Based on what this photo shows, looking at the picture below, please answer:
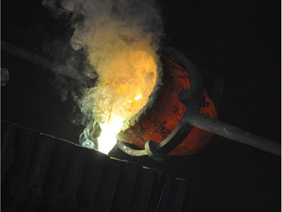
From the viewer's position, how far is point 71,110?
289 cm

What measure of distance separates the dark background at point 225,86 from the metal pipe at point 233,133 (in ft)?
3.68

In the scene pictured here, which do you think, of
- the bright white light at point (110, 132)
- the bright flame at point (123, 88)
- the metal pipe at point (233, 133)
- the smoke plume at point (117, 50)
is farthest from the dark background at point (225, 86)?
the metal pipe at point (233, 133)

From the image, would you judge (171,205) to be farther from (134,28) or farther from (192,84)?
(134,28)

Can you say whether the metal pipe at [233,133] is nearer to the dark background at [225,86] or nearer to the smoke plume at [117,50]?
the smoke plume at [117,50]

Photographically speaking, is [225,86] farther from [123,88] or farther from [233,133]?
[233,133]

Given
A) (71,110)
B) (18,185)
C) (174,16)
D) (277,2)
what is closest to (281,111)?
(277,2)

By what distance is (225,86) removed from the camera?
10.2 feet

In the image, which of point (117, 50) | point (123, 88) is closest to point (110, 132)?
point (123, 88)

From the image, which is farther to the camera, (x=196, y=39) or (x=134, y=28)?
(x=196, y=39)

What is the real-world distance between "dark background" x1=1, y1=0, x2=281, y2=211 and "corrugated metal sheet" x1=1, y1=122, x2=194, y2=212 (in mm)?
860

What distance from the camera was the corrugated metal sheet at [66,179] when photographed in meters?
1.65

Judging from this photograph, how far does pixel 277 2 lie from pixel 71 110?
7.20 ft

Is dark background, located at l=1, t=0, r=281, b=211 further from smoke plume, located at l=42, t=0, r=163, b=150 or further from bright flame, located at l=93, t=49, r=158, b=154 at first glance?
bright flame, located at l=93, t=49, r=158, b=154

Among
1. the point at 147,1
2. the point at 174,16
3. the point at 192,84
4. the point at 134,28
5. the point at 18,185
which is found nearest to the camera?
the point at 18,185
